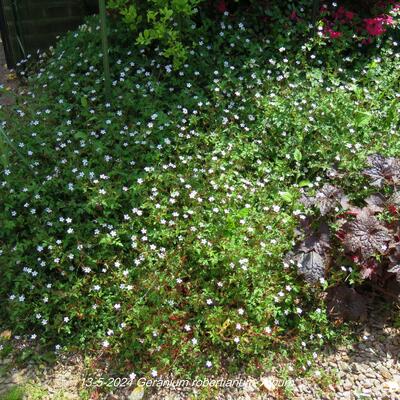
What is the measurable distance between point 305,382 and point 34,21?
4265 millimetres

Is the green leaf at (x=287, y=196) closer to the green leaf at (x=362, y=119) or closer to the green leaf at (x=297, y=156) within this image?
the green leaf at (x=297, y=156)

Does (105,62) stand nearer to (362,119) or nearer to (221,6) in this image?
(221,6)

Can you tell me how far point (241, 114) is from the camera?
389cm

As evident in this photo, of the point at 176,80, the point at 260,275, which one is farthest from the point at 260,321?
the point at 176,80

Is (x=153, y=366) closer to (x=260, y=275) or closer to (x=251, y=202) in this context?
(x=260, y=275)

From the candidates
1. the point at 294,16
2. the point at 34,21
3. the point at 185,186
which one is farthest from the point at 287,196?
the point at 34,21

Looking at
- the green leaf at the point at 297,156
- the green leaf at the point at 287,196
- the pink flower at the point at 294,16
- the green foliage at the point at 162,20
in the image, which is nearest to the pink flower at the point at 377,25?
the pink flower at the point at 294,16

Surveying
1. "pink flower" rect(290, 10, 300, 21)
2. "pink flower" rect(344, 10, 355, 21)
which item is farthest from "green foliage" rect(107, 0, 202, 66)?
"pink flower" rect(344, 10, 355, 21)

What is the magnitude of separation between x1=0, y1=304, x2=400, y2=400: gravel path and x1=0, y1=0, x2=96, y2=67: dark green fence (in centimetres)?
325

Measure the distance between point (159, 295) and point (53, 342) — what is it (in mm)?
651

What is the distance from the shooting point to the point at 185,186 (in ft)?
10.7

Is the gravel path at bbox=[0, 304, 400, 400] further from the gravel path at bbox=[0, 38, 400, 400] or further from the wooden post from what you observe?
the wooden post

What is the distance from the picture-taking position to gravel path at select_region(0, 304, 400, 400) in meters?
2.64

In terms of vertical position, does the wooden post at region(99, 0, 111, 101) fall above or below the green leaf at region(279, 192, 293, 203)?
above
